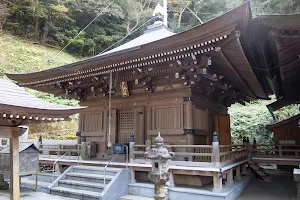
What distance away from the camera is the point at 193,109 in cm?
880

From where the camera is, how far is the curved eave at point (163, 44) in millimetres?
5587

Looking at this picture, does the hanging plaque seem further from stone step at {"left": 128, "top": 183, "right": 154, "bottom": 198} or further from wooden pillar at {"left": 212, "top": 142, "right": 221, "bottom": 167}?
wooden pillar at {"left": 212, "top": 142, "right": 221, "bottom": 167}

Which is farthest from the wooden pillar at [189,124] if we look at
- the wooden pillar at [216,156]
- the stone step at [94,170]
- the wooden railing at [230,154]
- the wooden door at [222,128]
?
the stone step at [94,170]

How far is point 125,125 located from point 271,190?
613 centimetres

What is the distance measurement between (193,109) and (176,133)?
1091mm

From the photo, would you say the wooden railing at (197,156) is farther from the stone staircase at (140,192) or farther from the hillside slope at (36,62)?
the hillside slope at (36,62)

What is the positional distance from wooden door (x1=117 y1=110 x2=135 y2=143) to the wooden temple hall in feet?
0.14

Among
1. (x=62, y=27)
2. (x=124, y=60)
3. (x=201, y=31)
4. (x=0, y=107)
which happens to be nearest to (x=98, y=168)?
(x=124, y=60)

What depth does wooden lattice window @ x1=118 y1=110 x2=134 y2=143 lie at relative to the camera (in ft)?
33.5

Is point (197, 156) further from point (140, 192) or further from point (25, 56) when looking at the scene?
point (25, 56)

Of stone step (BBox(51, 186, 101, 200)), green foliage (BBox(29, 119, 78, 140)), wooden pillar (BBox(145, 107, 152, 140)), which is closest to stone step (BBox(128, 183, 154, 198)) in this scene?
stone step (BBox(51, 186, 101, 200))

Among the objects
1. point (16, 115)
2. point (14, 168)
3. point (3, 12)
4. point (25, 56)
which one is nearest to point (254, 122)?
point (14, 168)

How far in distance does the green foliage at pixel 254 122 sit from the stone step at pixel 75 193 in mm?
14096

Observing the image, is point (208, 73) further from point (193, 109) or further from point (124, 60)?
point (124, 60)
